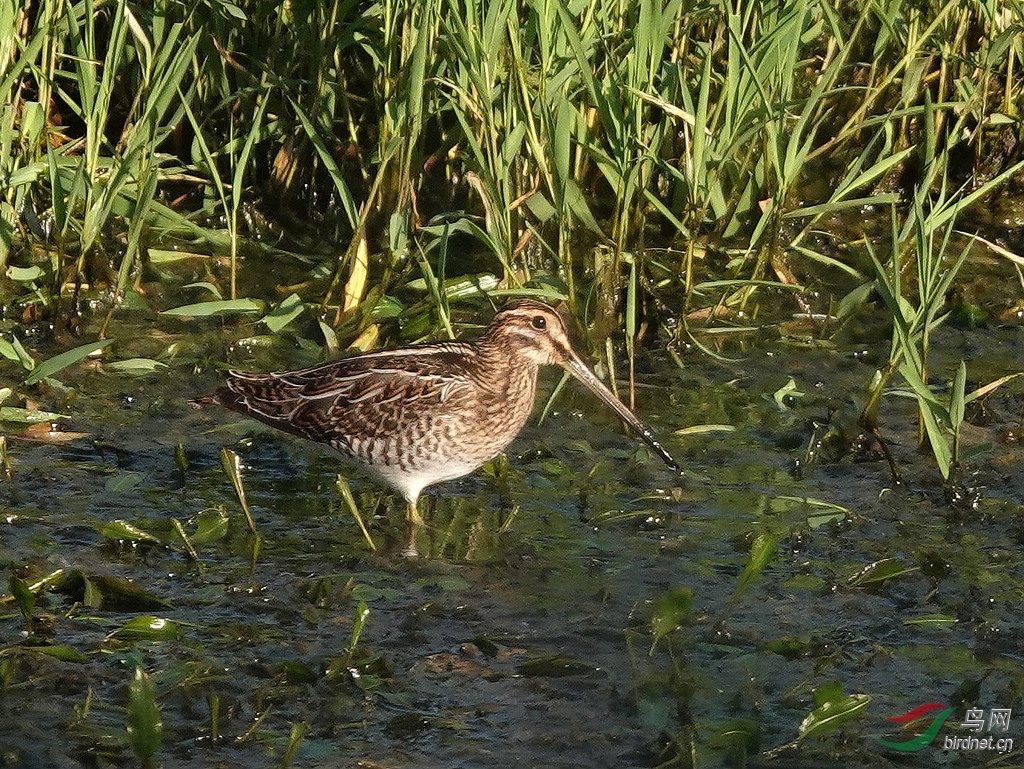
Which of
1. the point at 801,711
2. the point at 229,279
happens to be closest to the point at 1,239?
the point at 229,279

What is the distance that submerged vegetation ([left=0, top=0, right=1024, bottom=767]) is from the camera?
432 centimetres

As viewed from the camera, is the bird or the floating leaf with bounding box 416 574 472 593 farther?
the bird

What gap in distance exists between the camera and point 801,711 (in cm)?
425

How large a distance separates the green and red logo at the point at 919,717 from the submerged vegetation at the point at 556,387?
70 millimetres

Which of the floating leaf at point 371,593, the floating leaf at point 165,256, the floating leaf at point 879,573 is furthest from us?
the floating leaf at point 165,256

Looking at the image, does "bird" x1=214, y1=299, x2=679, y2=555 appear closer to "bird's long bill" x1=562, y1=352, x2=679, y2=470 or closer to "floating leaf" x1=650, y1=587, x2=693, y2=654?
"bird's long bill" x1=562, y1=352, x2=679, y2=470

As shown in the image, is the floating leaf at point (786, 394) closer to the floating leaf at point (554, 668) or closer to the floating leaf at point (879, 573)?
the floating leaf at point (879, 573)

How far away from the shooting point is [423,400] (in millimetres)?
5438

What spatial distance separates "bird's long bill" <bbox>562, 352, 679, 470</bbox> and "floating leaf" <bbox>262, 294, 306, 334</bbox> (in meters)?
1.36

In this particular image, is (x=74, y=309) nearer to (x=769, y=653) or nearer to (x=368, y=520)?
(x=368, y=520)

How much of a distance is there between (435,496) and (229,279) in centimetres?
178

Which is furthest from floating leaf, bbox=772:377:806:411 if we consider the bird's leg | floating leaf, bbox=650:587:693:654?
floating leaf, bbox=650:587:693:654

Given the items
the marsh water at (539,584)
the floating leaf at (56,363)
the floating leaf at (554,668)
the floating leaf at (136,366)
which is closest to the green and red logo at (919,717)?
the marsh water at (539,584)

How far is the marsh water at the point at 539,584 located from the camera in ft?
13.5
